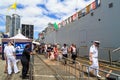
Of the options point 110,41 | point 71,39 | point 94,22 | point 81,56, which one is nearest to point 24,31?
point 71,39

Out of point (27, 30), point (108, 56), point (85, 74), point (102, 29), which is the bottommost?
point (85, 74)

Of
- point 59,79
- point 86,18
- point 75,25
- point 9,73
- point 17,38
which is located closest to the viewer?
point 59,79

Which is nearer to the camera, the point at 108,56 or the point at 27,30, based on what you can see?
the point at 108,56

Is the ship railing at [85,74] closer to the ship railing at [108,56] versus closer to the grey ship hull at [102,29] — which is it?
the ship railing at [108,56]

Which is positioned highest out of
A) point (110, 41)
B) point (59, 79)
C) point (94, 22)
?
point (94, 22)

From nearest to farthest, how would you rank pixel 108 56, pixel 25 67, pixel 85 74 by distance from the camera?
1. pixel 85 74
2. pixel 25 67
3. pixel 108 56

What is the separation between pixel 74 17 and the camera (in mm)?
36844

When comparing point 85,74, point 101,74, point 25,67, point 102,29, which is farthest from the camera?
point 102,29

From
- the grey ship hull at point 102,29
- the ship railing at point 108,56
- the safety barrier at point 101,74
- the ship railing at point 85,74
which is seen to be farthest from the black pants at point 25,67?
the grey ship hull at point 102,29

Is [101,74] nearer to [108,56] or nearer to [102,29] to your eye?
[108,56]

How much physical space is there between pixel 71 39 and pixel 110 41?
15275 mm

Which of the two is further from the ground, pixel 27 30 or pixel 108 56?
pixel 27 30

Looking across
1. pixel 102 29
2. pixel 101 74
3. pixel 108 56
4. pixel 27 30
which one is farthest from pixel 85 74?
pixel 27 30

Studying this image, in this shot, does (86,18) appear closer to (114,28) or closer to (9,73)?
(114,28)
